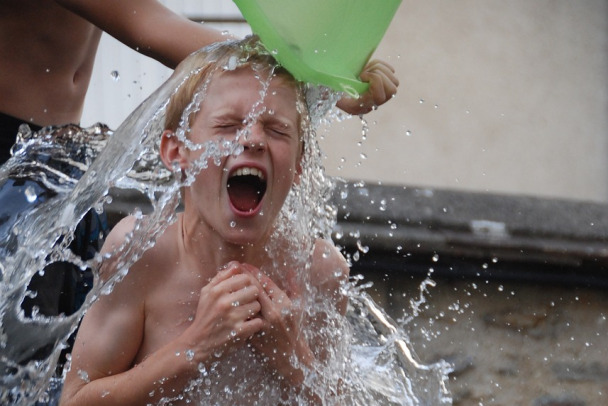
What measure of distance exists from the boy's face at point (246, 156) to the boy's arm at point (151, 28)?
157 mm

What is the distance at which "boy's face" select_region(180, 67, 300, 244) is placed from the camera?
2172 millimetres

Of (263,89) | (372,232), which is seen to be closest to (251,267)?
(263,89)

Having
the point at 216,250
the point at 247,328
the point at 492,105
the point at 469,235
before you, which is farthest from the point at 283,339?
the point at 492,105

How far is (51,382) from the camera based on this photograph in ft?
7.95

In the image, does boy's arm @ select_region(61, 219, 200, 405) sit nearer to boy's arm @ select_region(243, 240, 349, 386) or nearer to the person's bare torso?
boy's arm @ select_region(243, 240, 349, 386)

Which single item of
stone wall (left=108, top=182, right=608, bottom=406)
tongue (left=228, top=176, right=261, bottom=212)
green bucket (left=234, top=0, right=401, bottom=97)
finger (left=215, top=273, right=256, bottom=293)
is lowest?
stone wall (left=108, top=182, right=608, bottom=406)

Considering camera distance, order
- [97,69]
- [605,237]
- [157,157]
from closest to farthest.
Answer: [157,157] < [605,237] < [97,69]

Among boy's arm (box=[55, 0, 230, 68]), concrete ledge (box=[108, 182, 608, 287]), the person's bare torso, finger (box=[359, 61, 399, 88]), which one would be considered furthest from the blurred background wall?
finger (box=[359, 61, 399, 88])

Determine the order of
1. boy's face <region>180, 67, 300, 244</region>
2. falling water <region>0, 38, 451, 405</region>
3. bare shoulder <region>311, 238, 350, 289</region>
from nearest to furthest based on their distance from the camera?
boy's face <region>180, 67, 300, 244</region>, falling water <region>0, 38, 451, 405</region>, bare shoulder <region>311, 238, 350, 289</region>

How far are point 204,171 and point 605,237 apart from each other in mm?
1915

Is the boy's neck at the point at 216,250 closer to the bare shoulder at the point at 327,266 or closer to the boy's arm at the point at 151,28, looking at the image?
the bare shoulder at the point at 327,266

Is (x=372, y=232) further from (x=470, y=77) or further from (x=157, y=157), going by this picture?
(x=470, y=77)

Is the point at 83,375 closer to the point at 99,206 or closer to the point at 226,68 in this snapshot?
the point at 99,206

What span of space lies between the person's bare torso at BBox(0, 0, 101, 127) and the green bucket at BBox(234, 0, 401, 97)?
577mm
